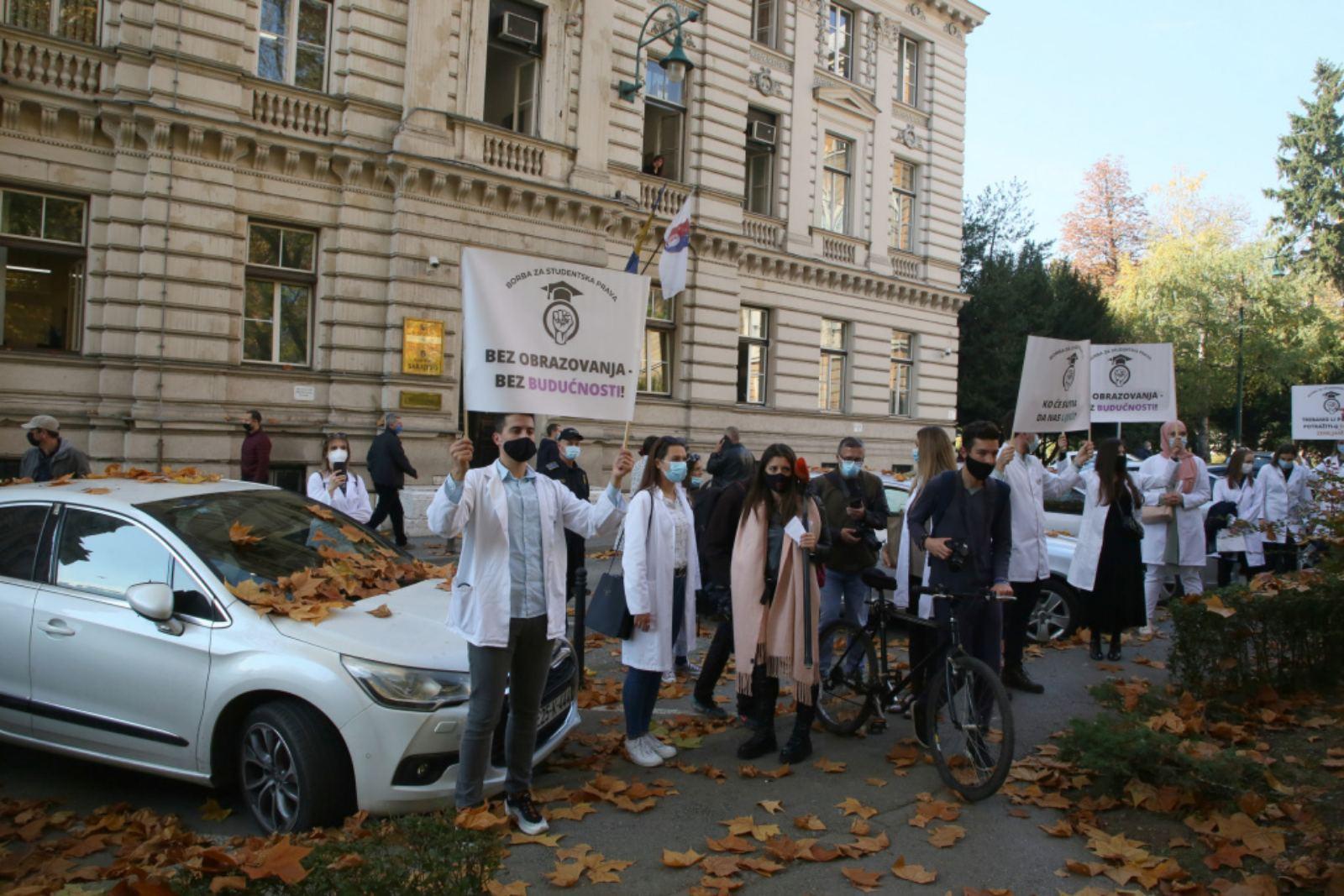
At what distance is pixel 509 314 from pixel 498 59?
48.2 feet

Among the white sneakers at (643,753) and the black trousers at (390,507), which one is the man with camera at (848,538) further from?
the black trousers at (390,507)

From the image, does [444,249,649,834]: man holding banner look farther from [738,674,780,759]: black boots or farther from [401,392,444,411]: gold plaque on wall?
[401,392,444,411]: gold plaque on wall

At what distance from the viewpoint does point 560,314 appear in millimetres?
5500

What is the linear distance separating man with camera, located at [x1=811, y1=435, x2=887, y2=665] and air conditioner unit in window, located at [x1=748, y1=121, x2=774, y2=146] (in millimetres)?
17483

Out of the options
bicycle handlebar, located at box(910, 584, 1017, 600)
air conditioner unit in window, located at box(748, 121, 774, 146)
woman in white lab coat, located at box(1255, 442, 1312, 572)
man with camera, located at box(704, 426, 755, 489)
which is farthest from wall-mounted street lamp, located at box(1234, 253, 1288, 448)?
bicycle handlebar, located at box(910, 584, 1017, 600)

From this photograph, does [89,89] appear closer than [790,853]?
No

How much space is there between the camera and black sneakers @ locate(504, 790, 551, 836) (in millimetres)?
4719

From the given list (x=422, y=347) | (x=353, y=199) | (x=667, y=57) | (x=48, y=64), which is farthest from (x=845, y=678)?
(x=48, y=64)

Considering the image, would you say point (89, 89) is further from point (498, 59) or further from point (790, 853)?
point (790, 853)

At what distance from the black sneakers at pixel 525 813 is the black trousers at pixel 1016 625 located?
443cm

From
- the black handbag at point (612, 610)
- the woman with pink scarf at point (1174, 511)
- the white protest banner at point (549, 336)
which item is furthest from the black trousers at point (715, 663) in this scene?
the woman with pink scarf at point (1174, 511)

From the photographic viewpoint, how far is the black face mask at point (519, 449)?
4.77 meters

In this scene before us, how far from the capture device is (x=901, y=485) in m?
11.2

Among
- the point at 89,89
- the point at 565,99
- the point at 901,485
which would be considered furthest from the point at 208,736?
the point at 565,99
